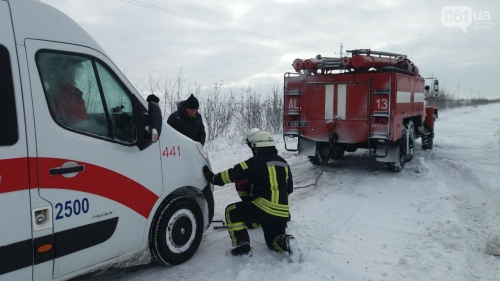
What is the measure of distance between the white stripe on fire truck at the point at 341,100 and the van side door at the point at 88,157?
223 inches

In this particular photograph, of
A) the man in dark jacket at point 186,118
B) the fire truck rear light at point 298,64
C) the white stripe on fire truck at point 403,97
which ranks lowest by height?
the man in dark jacket at point 186,118

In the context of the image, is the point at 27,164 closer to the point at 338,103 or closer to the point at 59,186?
the point at 59,186

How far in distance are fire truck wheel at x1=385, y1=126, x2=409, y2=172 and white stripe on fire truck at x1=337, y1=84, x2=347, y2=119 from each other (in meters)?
1.71

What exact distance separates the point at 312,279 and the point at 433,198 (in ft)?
13.5

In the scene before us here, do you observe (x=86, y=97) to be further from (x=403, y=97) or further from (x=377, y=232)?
(x=403, y=97)

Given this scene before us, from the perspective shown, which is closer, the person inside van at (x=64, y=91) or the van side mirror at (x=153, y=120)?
the person inside van at (x=64, y=91)

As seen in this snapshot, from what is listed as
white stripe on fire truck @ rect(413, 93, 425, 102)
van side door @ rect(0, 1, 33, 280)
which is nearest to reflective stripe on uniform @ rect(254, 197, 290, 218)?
van side door @ rect(0, 1, 33, 280)

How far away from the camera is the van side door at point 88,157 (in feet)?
8.86

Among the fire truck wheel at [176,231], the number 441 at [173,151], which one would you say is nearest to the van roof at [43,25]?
the number 441 at [173,151]

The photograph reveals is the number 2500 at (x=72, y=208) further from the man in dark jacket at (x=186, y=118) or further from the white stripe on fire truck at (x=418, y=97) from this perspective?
the white stripe on fire truck at (x=418, y=97)

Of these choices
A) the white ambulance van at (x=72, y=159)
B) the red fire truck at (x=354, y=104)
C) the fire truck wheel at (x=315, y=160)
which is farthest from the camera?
the fire truck wheel at (x=315, y=160)

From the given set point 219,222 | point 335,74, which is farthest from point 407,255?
point 335,74

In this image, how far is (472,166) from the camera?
8.92 meters

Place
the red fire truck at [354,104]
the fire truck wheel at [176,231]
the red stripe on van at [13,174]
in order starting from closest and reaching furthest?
the red stripe on van at [13,174], the fire truck wheel at [176,231], the red fire truck at [354,104]
